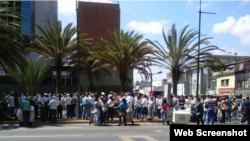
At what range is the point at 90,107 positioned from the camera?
18.9 m

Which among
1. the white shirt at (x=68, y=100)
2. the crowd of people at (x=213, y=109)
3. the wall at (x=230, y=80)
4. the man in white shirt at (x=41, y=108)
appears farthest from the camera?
the wall at (x=230, y=80)

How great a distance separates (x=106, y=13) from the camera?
5272 cm

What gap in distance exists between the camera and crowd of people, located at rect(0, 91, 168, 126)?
16.9 metres

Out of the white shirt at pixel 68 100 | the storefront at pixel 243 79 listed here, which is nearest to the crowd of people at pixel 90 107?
the white shirt at pixel 68 100

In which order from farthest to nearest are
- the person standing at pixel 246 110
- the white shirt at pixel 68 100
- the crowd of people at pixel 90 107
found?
the white shirt at pixel 68 100
the person standing at pixel 246 110
the crowd of people at pixel 90 107

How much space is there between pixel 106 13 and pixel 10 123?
123 feet

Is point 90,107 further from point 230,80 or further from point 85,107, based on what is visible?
point 230,80

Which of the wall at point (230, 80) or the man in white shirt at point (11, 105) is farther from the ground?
the wall at point (230, 80)

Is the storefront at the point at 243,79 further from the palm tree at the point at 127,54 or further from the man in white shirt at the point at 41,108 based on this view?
the man in white shirt at the point at 41,108

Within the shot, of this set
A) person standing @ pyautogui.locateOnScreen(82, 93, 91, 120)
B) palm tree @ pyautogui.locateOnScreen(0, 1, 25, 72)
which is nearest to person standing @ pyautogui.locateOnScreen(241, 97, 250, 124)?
person standing @ pyautogui.locateOnScreen(82, 93, 91, 120)

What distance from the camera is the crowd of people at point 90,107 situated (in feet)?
55.6

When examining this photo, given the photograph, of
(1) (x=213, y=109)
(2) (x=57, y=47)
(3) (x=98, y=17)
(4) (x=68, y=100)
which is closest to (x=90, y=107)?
(4) (x=68, y=100)

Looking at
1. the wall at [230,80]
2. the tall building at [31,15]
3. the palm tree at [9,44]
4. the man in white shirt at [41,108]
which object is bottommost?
the man in white shirt at [41,108]

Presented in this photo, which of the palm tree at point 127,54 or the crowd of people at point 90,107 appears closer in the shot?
the crowd of people at point 90,107
